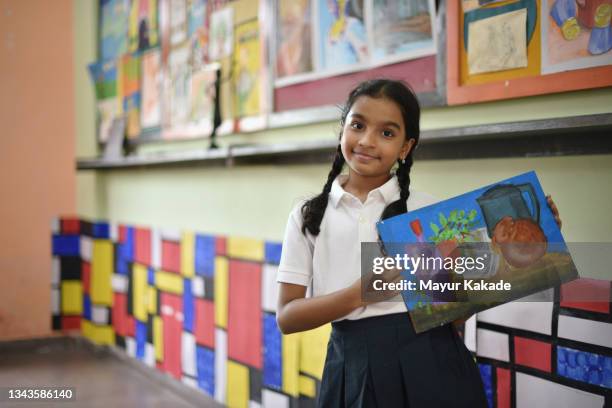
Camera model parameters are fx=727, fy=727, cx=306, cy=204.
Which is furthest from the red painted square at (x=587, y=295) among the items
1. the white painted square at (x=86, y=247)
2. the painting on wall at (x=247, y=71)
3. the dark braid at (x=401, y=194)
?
the white painted square at (x=86, y=247)

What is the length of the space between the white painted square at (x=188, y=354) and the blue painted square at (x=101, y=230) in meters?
1.06

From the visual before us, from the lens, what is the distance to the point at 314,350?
2391 millimetres

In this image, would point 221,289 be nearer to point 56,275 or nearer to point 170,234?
point 170,234

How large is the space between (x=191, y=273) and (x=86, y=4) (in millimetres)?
1973

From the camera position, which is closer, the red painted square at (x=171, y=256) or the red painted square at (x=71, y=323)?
the red painted square at (x=171, y=256)

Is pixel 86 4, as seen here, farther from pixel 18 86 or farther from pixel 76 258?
pixel 76 258

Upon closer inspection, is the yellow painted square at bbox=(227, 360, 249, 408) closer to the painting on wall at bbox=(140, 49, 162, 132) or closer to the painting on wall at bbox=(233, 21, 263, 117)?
the painting on wall at bbox=(233, 21, 263, 117)

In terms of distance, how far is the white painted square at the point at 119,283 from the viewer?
384 centimetres

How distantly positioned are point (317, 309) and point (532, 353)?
653 millimetres

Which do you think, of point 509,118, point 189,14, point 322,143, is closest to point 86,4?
point 189,14

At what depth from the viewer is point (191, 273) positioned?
10.5 ft

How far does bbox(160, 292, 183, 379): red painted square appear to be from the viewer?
328 centimetres

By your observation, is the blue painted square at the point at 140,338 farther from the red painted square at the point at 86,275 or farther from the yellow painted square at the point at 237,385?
the yellow painted square at the point at 237,385

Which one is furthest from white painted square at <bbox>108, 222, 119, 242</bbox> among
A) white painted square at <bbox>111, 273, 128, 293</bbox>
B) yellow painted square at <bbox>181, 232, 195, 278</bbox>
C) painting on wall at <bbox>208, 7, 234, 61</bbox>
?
painting on wall at <bbox>208, 7, 234, 61</bbox>
